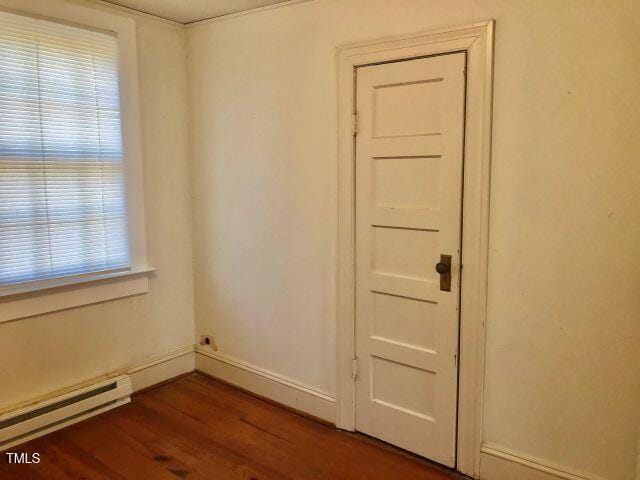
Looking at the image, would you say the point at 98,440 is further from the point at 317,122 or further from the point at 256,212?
the point at 317,122

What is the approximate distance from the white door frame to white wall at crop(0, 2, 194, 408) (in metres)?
1.35

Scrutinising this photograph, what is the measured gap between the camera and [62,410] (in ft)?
8.84

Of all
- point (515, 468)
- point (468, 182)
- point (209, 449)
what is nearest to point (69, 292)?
point (209, 449)

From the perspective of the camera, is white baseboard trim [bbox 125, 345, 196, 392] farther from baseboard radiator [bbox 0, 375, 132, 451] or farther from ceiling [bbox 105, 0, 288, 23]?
ceiling [bbox 105, 0, 288, 23]

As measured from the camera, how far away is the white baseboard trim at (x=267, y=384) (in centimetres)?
281

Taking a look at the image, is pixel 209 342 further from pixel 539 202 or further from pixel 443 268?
pixel 539 202

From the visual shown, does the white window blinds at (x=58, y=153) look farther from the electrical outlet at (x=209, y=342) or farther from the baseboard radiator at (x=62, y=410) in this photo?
the electrical outlet at (x=209, y=342)

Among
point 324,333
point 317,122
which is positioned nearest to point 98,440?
point 324,333

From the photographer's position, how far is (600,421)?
198cm

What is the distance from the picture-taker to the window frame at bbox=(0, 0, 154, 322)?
8.34 feet

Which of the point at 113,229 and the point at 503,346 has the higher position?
the point at 113,229

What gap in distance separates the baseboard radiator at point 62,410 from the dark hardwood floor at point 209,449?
47 mm

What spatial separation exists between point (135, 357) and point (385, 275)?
1823 millimetres

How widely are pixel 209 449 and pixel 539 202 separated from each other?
2086 mm
